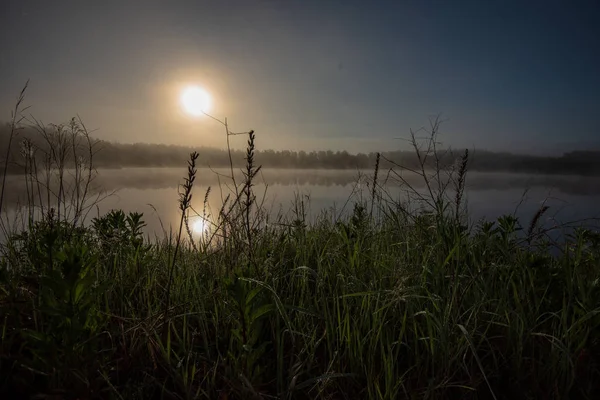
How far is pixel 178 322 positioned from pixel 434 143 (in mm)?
2431

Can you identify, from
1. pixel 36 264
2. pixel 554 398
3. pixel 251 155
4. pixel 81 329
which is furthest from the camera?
pixel 36 264

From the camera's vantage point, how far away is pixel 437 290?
2.65 metres

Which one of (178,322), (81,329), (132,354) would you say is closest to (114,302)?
(178,322)

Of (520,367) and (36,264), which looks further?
(36,264)

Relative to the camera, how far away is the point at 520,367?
89.0 inches

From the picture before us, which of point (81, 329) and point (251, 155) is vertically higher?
point (251, 155)

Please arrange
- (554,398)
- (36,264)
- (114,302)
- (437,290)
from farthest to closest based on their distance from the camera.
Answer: (36,264) → (114,302) → (437,290) → (554,398)

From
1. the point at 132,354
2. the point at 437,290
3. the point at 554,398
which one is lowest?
the point at 554,398

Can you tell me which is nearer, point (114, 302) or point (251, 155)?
point (251, 155)

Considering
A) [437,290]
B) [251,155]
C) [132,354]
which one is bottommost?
[132,354]

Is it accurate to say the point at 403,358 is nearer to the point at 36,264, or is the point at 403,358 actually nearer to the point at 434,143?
the point at 434,143

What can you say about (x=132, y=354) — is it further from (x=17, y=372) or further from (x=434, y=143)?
(x=434, y=143)

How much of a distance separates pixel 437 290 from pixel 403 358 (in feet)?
1.57

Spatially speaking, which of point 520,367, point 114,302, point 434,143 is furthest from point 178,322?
point 434,143
